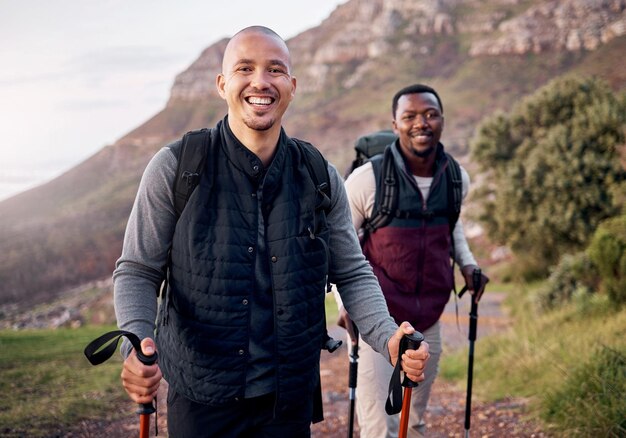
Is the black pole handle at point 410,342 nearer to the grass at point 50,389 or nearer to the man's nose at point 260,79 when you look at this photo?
the man's nose at point 260,79

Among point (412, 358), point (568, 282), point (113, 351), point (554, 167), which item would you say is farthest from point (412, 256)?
point (554, 167)

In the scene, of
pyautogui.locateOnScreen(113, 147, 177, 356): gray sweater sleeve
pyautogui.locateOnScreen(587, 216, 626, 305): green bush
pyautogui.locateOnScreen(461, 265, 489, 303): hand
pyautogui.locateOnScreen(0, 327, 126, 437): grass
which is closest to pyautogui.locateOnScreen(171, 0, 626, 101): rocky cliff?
pyautogui.locateOnScreen(587, 216, 626, 305): green bush

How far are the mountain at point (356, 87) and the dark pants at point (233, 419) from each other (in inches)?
1055

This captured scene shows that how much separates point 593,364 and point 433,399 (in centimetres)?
246

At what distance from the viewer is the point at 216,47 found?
13038 cm

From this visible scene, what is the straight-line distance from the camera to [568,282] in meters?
10.9

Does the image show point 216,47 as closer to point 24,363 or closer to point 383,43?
point 383,43

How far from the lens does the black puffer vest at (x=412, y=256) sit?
11.6 feet

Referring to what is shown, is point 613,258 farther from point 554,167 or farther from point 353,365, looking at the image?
point 554,167

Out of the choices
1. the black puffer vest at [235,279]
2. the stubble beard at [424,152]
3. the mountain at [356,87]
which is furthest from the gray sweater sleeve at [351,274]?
the mountain at [356,87]

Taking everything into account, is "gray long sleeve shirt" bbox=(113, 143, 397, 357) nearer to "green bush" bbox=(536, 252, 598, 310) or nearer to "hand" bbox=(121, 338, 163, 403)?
"hand" bbox=(121, 338, 163, 403)

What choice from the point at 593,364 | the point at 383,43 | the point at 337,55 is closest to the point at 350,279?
the point at 593,364

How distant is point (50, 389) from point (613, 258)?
22.1ft

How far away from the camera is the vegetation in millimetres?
16203
